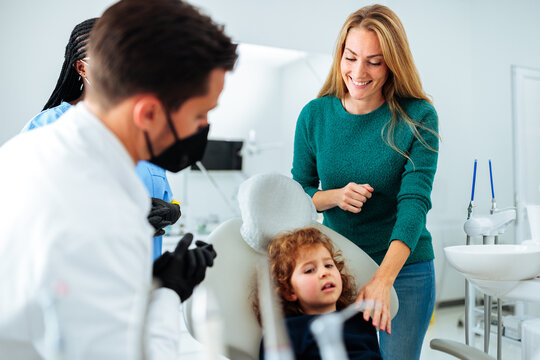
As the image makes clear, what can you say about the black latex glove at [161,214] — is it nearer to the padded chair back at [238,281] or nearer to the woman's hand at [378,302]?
the padded chair back at [238,281]

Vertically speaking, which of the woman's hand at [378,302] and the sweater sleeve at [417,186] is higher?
the sweater sleeve at [417,186]

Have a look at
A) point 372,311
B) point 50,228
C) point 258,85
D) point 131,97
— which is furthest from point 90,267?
point 258,85

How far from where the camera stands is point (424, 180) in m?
1.25

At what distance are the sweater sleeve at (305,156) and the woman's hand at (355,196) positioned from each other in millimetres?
200

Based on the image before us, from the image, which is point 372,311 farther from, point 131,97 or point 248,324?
point 131,97

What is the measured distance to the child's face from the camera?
4.08ft

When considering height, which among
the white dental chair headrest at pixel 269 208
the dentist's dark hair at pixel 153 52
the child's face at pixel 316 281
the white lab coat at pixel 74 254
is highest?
the dentist's dark hair at pixel 153 52

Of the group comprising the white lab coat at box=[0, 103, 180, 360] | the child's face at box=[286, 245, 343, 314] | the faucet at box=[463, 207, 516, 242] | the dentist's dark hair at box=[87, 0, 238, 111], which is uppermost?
the dentist's dark hair at box=[87, 0, 238, 111]

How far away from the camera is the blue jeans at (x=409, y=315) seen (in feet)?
4.32

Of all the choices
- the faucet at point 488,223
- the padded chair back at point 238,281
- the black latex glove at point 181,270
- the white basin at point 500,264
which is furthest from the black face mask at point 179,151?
the faucet at point 488,223

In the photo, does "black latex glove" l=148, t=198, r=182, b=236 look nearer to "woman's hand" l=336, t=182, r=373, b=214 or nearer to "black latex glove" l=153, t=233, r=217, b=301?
"black latex glove" l=153, t=233, r=217, b=301

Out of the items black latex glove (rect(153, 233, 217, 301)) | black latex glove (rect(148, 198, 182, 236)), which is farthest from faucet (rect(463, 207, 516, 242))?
black latex glove (rect(153, 233, 217, 301))

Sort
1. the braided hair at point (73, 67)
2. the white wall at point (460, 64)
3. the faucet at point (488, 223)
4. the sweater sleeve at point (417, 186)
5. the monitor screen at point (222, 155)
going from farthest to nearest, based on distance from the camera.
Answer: the white wall at point (460, 64), the monitor screen at point (222, 155), the faucet at point (488, 223), the braided hair at point (73, 67), the sweater sleeve at point (417, 186)

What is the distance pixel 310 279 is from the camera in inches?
49.2
